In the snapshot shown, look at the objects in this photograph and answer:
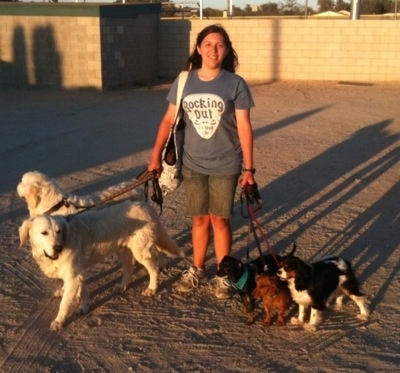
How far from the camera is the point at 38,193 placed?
626 cm

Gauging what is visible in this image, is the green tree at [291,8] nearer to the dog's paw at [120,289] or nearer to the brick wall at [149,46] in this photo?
the brick wall at [149,46]

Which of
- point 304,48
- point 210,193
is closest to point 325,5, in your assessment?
point 304,48

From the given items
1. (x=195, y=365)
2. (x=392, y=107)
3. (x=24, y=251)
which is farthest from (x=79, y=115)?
(x=195, y=365)

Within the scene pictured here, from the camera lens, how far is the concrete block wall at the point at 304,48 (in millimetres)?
22234

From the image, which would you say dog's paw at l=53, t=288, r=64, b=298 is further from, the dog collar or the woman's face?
the woman's face

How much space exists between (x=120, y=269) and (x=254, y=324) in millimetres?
1742

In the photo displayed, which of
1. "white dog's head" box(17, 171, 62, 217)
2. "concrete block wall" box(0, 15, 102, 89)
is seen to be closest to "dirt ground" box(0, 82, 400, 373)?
"white dog's head" box(17, 171, 62, 217)

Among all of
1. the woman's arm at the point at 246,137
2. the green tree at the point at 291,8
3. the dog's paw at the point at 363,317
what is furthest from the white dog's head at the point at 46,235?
the green tree at the point at 291,8

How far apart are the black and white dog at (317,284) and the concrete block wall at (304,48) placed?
1797cm

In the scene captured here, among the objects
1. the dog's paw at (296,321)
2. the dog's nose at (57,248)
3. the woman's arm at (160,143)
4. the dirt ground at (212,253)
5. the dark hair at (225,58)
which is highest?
the dark hair at (225,58)

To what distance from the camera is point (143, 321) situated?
5508mm

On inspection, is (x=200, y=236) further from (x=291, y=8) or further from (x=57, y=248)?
(x=291, y=8)

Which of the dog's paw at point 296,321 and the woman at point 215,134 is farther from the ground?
the woman at point 215,134

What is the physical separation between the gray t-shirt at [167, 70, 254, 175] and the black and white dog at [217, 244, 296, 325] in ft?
2.52
